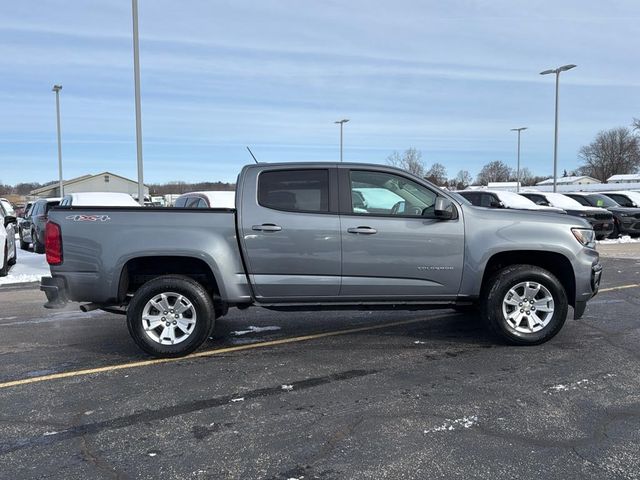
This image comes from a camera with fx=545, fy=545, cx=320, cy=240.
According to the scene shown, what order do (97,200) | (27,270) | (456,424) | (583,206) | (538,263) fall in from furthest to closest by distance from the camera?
1. (583,206)
2. (97,200)
3. (27,270)
4. (538,263)
5. (456,424)

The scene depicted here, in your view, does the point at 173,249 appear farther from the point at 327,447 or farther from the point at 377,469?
the point at 377,469

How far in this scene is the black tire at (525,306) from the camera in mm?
5613

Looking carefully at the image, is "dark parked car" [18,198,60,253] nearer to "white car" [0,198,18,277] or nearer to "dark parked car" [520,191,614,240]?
"white car" [0,198,18,277]

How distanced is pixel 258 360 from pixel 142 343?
1.16 m

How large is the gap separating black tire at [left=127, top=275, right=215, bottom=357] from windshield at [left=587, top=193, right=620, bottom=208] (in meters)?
20.7

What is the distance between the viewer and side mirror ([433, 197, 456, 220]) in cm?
541

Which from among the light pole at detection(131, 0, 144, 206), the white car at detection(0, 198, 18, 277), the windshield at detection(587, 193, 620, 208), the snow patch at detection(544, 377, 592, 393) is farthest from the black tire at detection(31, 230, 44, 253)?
the windshield at detection(587, 193, 620, 208)

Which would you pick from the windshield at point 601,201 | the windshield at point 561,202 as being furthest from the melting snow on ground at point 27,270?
the windshield at point 601,201

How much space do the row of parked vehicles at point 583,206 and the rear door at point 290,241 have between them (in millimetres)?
11869

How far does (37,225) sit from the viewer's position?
1611cm

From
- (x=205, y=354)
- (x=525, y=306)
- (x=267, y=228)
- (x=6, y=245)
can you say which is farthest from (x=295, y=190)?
(x=6, y=245)

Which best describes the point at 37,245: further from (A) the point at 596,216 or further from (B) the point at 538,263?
(A) the point at 596,216

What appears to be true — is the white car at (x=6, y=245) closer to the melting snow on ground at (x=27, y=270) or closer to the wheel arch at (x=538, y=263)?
the melting snow on ground at (x=27, y=270)

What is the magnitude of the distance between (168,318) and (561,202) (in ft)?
59.4
